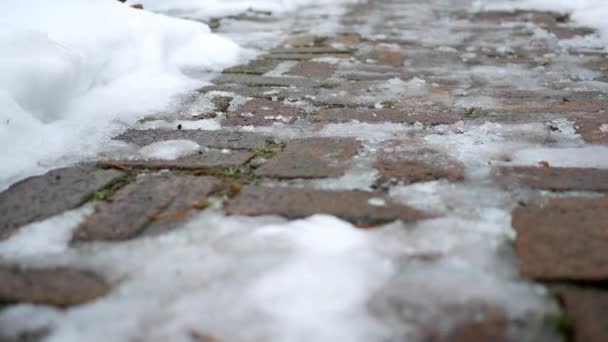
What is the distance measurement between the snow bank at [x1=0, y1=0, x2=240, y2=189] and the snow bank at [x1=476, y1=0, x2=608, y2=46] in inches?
105

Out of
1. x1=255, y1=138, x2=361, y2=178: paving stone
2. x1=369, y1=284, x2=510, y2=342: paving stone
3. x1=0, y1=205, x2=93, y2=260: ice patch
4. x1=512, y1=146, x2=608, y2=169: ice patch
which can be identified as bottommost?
x1=0, y1=205, x2=93, y2=260: ice patch

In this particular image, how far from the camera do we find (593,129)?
188 cm

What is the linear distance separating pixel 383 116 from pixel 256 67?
1120 mm

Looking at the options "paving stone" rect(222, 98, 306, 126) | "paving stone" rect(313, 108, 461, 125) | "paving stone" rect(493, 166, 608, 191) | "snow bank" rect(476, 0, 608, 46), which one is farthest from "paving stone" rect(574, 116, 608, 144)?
→ "snow bank" rect(476, 0, 608, 46)

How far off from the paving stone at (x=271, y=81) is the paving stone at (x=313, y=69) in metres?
0.12

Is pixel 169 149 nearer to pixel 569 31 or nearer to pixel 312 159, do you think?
pixel 312 159

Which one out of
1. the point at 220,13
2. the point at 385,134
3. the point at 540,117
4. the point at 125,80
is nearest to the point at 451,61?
the point at 540,117

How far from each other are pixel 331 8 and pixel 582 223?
4.72 meters

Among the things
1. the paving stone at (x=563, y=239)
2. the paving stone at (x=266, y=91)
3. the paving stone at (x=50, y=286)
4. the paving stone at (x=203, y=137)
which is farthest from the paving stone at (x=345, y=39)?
the paving stone at (x=50, y=286)

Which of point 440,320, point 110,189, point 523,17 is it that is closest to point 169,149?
point 110,189

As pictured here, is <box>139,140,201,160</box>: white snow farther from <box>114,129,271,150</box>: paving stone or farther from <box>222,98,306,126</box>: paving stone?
<box>222,98,306,126</box>: paving stone

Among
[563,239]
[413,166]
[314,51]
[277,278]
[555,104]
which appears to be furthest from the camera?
[314,51]

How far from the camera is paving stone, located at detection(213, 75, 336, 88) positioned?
103 inches

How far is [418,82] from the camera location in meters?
2.64
